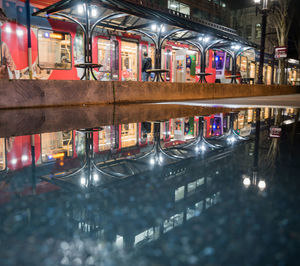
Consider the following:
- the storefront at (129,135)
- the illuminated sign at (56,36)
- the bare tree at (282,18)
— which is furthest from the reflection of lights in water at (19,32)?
the bare tree at (282,18)

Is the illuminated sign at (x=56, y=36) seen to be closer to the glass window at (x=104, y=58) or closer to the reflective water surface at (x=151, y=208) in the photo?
the glass window at (x=104, y=58)

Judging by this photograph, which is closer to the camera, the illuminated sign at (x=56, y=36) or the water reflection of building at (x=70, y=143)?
the water reflection of building at (x=70, y=143)

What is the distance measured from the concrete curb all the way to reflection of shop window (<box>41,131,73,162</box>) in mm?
2245

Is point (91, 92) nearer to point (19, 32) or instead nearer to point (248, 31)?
point (19, 32)

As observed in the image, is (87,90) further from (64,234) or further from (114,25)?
(114,25)

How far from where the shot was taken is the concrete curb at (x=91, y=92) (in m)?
4.21

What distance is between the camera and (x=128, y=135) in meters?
2.40

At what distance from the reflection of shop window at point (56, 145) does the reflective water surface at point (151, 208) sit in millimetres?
29

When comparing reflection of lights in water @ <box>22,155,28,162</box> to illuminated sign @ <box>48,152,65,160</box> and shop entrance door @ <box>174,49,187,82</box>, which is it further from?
shop entrance door @ <box>174,49,187,82</box>

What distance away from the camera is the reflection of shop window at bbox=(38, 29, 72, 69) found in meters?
9.21

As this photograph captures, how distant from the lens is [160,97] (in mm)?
6941

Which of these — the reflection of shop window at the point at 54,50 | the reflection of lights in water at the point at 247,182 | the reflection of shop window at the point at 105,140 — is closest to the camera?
the reflection of lights in water at the point at 247,182

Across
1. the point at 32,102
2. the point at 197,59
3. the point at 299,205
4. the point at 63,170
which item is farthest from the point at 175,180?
the point at 197,59

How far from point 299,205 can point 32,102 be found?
14.3 ft
